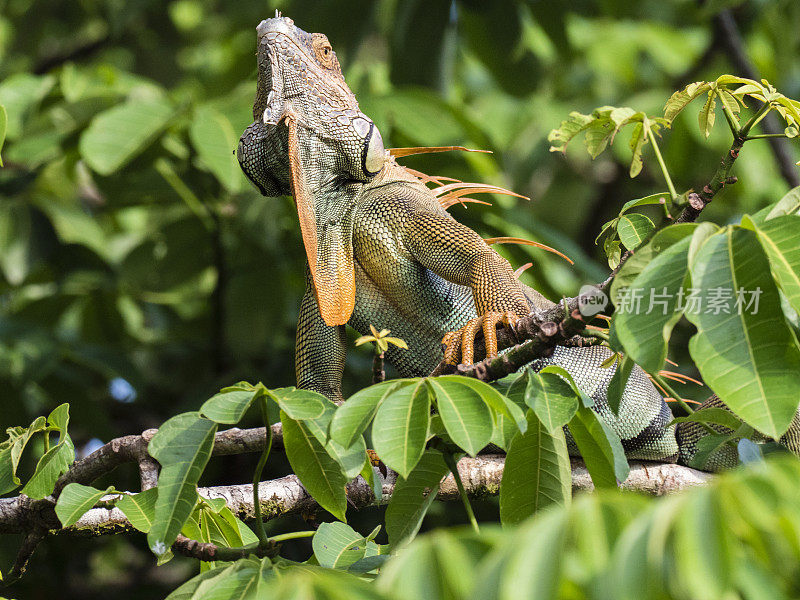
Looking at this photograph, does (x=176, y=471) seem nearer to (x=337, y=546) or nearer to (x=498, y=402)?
(x=337, y=546)

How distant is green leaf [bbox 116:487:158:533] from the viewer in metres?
2.10

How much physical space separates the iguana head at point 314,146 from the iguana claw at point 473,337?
0.53 metres

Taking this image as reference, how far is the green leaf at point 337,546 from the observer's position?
2.12 m

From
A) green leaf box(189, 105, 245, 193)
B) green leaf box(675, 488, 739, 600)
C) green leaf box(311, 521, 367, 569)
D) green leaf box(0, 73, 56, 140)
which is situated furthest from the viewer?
green leaf box(0, 73, 56, 140)

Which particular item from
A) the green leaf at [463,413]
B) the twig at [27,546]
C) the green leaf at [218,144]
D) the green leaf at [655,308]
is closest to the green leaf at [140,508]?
the twig at [27,546]

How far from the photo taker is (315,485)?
220 centimetres

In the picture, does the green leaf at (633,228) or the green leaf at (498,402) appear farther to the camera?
the green leaf at (633,228)

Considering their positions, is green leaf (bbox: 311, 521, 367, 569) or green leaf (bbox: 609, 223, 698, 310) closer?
green leaf (bbox: 609, 223, 698, 310)

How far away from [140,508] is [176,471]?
0.89 ft

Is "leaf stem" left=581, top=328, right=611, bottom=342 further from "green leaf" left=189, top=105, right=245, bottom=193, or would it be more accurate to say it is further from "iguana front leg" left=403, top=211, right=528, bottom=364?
"green leaf" left=189, top=105, right=245, bottom=193

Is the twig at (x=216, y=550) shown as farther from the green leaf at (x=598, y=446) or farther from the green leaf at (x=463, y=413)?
the green leaf at (x=598, y=446)

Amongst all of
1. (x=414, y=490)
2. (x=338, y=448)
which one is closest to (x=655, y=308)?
(x=338, y=448)

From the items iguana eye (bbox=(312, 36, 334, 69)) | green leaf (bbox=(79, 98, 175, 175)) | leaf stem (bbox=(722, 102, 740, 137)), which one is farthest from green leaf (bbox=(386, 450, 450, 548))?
green leaf (bbox=(79, 98, 175, 175))

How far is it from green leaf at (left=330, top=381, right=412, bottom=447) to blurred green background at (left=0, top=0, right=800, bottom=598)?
2.24 m
